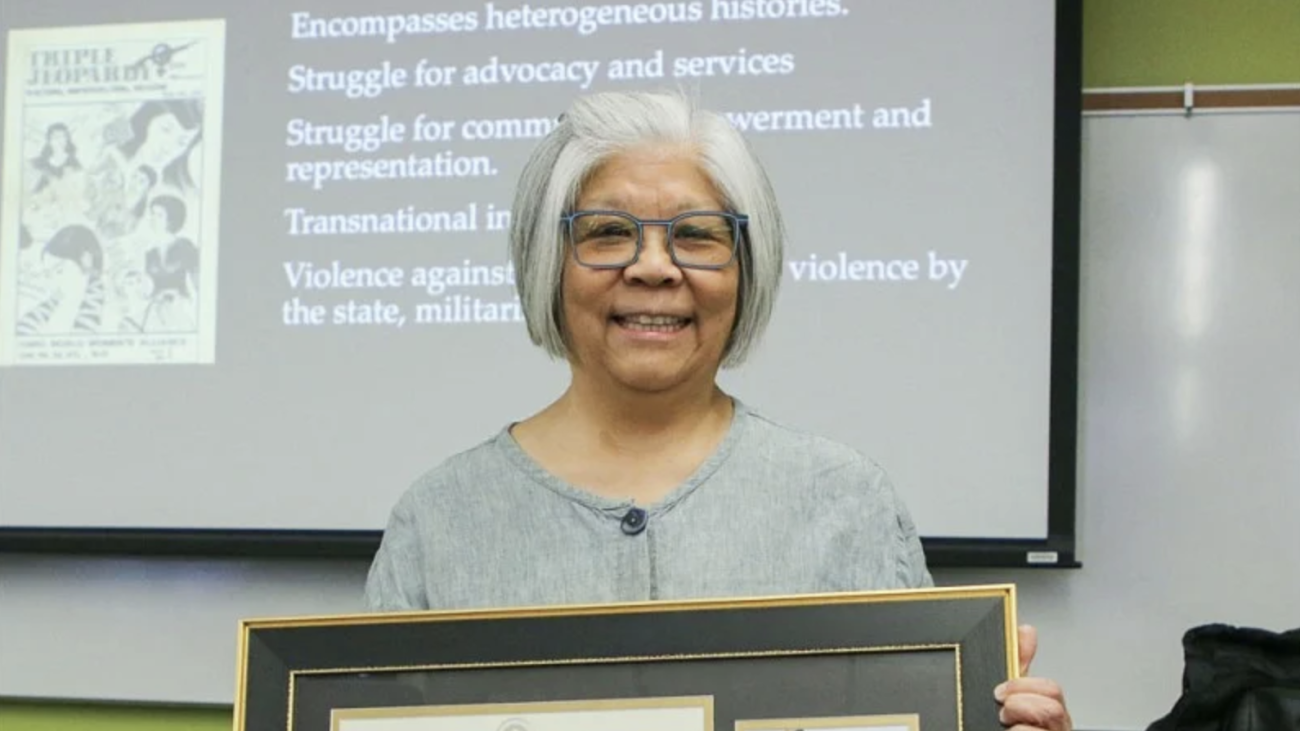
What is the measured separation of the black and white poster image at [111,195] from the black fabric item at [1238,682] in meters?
1.91

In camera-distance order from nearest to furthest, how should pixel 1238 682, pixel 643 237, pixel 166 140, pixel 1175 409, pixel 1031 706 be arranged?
pixel 1031 706 → pixel 643 237 → pixel 1238 682 → pixel 1175 409 → pixel 166 140

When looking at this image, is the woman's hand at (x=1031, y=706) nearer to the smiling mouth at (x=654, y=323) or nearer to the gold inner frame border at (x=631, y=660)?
the gold inner frame border at (x=631, y=660)

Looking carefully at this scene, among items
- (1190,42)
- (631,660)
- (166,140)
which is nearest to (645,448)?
(631,660)

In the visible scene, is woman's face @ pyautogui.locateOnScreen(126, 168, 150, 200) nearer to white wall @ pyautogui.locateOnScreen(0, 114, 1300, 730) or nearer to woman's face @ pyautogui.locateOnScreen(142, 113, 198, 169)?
woman's face @ pyautogui.locateOnScreen(142, 113, 198, 169)

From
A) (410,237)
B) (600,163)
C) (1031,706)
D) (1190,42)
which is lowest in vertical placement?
(1031,706)

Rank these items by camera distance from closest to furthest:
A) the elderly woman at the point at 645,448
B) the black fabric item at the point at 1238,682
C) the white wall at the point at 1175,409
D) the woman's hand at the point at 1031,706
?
1. the woman's hand at the point at 1031,706
2. the elderly woman at the point at 645,448
3. the black fabric item at the point at 1238,682
4. the white wall at the point at 1175,409

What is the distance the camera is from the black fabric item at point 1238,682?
2551 millimetres

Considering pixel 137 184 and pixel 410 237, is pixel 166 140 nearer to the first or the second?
pixel 137 184

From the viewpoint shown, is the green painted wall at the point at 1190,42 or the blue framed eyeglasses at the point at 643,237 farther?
the green painted wall at the point at 1190,42

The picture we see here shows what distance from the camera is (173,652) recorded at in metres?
3.47

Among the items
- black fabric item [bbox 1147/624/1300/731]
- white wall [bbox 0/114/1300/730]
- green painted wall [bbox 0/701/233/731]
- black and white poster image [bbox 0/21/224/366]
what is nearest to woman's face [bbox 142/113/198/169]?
black and white poster image [bbox 0/21/224/366]

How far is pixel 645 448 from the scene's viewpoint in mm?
1537

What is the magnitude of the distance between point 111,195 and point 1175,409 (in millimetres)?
2091

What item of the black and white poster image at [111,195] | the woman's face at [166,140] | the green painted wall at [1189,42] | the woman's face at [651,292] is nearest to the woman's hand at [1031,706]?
the woman's face at [651,292]
